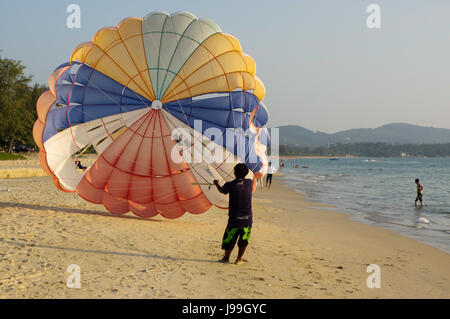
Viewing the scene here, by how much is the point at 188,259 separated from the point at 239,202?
1268 mm

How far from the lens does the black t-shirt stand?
20.5ft

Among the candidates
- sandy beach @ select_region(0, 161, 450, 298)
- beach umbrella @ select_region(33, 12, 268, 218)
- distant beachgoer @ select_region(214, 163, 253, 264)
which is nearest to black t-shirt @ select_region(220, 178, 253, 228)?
distant beachgoer @ select_region(214, 163, 253, 264)

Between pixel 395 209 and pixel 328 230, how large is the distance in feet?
24.2

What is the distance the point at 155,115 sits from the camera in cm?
915

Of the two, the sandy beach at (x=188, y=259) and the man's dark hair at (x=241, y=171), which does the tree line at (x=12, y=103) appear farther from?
the man's dark hair at (x=241, y=171)

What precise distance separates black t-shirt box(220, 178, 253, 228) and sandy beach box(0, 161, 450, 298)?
0.69 m

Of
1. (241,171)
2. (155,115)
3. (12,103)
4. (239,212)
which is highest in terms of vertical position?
(12,103)

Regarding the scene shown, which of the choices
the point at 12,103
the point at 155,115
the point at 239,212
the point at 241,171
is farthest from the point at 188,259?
the point at 12,103

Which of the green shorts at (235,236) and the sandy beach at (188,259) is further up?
the green shorts at (235,236)

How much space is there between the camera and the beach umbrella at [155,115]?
8.88 meters

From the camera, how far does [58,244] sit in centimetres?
670

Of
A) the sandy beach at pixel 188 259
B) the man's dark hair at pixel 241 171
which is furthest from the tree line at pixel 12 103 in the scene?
the man's dark hair at pixel 241 171

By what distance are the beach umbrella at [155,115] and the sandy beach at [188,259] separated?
0.81 metres

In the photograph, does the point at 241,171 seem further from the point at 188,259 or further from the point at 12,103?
the point at 12,103
